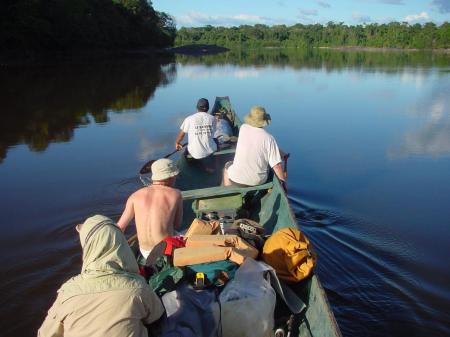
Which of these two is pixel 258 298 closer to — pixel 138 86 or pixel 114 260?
pixel 114 260

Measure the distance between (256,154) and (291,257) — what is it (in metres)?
2.26

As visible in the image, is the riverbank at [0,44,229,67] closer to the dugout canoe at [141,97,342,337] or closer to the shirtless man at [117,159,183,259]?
the dugout canoe at [141,97,342,337]

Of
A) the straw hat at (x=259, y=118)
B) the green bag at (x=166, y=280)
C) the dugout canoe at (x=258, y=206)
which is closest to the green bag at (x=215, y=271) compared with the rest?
the green bag at (x=166, y=280)

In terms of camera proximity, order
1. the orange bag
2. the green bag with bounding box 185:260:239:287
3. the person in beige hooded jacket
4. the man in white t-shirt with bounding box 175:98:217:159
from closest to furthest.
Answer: the person in beige hooded jacket < the green bag with bounding box 185:260:239:287 < the orange bag < the man in white t-shirt with bounding box 175:98:217:159

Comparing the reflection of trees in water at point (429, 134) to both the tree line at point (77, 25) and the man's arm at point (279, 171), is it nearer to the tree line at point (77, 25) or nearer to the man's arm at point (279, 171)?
the man's arm at point (279, 171)

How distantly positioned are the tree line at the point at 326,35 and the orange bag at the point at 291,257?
9642 centimetres

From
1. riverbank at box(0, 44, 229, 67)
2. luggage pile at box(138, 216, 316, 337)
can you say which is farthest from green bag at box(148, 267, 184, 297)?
riverbank at box(0, 44, 229, 67)

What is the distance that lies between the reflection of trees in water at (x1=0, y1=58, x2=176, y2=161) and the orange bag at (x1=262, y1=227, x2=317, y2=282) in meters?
9.66

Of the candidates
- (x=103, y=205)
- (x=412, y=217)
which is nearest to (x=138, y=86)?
(x=103, y=205)

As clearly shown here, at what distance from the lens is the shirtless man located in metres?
4.16

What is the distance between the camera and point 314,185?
30.9ft

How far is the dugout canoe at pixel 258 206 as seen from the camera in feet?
11.2

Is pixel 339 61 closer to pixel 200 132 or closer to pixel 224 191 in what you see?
pixel 200 132

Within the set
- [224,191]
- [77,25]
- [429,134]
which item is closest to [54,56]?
[77,25]
